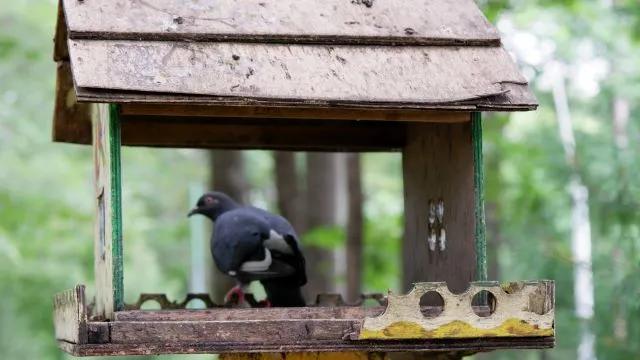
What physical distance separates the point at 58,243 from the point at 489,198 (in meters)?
4.02

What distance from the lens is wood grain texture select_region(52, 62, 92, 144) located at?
202 inches

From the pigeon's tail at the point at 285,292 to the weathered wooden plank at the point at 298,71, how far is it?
53.1 inches

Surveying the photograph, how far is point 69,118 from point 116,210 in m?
1.51

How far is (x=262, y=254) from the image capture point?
496cm

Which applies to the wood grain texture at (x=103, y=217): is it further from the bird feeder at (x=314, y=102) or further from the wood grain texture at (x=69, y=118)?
the wood grain texture at (x=69, y=118)

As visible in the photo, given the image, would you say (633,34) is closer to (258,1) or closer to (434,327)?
(258,1)

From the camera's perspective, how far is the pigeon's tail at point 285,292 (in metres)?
5.00

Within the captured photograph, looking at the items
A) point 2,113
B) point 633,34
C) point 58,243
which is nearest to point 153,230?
point 58,243

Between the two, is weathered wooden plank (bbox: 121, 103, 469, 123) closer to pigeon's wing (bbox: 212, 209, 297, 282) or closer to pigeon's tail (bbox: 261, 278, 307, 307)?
pigeon's wing (bbox: 212, 209, 297, 282)

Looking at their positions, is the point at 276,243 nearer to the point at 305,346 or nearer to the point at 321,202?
the point at 305,346

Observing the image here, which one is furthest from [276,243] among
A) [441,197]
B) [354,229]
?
[354,229]

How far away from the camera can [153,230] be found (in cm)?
1614

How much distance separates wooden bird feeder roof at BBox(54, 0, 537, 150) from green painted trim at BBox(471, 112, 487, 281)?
0.08 metres

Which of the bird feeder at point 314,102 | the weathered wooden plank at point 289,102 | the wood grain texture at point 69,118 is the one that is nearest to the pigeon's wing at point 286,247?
the bird feeder at point 314,102
